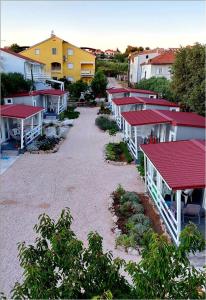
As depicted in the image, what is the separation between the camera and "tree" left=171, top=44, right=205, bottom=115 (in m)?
24.8

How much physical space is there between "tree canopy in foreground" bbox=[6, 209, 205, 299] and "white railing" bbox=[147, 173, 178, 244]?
608cm

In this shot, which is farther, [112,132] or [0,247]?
[112,132]

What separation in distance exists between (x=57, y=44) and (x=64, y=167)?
4425 cm

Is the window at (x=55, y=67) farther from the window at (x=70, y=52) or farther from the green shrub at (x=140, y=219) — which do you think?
the green shrub at (x=140, y=219)

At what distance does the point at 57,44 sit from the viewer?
58.1 meters

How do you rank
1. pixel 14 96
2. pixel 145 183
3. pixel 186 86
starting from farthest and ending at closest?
pixel 14 96 < pixel 186 86 < pixel 145 183

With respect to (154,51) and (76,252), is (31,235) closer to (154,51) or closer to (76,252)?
(76,252)

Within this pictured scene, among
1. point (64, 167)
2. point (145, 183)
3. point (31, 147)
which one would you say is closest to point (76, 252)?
point (145, 183)

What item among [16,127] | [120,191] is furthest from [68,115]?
[120,191]

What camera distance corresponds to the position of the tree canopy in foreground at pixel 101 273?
420cm

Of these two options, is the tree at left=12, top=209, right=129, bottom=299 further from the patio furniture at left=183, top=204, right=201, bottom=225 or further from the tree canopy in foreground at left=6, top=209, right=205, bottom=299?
the patio furniture at left=183, top=204, right=201, bottom=225

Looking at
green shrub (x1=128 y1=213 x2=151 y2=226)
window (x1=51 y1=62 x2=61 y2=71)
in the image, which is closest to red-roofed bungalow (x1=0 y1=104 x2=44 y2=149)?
green shrub (x1=128 y1=213 x2=151 y2=226)

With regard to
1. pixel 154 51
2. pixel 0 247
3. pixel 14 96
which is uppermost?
pixel 154 51

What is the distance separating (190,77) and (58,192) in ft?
56.8
